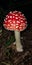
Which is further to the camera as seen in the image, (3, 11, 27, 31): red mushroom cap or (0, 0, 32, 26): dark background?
(0, 0, 32, 26): dark background

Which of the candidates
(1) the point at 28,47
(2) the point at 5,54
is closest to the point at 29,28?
(1) the point at 28,47

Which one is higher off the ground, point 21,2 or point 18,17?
point 21,2

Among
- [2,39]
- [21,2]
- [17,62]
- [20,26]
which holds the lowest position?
[17,62]

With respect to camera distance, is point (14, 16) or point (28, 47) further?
point (28, 47)

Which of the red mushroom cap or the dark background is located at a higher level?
the dark background

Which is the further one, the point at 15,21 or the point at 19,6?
the point at 19,6

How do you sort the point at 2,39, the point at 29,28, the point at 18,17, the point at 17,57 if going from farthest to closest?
the point at 29,28, the point at 2,39, the point at 17,57, the point at 18,17

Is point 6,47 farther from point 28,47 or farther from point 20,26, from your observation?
point 20,26

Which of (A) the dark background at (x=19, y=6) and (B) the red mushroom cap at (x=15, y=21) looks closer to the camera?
(B) the red mushroom cap at (x=15, y=21)

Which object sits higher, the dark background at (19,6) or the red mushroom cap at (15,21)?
the dark background at (19,6)

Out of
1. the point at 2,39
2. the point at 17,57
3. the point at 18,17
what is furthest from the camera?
the point at 2,39

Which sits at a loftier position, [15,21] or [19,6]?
[19,6]
